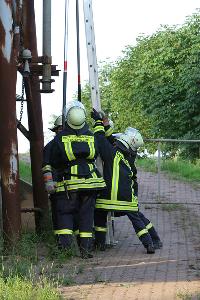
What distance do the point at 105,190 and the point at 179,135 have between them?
30.7m

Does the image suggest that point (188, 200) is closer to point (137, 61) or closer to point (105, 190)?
point (105, 190)

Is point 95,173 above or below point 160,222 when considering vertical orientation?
above

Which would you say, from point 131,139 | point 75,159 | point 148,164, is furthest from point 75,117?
point 148,164

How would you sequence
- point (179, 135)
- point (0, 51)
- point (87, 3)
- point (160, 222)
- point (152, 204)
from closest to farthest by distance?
point (0, 51)
point (87, 3)
point (160, 222)
point (152, 204)
point (179, 135)

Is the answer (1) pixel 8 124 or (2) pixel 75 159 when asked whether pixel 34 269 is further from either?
(1) pixel 8 124

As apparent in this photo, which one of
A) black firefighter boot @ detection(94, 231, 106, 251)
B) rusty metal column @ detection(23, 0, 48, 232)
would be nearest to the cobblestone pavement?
black firefighter boot @ detection(94, 231, 106, 251)

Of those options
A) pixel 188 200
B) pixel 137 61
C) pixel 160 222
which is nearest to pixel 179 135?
pixel 137 61

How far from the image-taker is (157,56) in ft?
146

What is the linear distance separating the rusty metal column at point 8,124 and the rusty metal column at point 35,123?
49.4 inches

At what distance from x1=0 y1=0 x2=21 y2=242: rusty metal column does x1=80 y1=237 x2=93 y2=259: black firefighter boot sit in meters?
0.83

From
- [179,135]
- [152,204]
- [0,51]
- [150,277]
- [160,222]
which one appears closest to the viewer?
[150,277]

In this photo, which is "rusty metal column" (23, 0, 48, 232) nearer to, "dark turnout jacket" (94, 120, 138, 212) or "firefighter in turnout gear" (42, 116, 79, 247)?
"firefighter in turnout gear" (42, 116, 79, 247)

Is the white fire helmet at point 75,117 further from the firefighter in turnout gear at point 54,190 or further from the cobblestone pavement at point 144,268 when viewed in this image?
the cobblestone pavement at point 144,268

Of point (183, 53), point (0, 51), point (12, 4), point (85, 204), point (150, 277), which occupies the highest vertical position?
point (183, 53)
